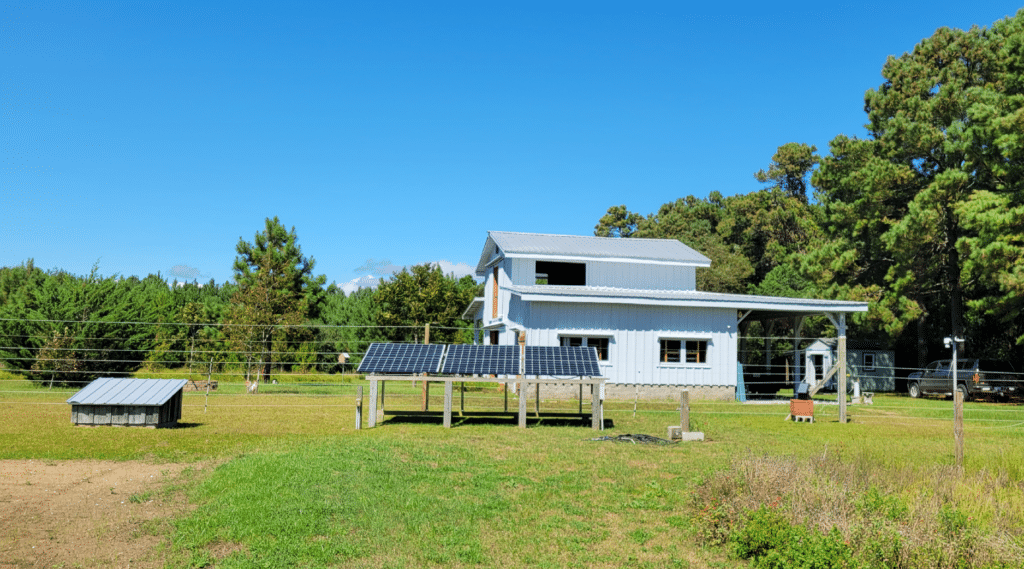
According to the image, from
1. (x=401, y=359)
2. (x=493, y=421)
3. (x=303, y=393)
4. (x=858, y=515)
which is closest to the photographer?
(x=858, y=515)

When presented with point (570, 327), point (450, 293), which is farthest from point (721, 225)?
point (570, 327)

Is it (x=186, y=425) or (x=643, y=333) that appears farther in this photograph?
(x=643, y=333)

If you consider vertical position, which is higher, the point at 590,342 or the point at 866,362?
the point at 590,342

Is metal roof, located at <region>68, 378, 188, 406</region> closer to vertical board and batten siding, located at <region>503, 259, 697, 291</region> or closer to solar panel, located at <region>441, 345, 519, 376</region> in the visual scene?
solar panel, located at <region>441, 345, 519, 376</region>

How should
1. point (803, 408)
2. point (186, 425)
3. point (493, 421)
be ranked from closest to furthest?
point (186, 425)
point (493, 421)
point (803, 408)

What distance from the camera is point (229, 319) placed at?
36938mm

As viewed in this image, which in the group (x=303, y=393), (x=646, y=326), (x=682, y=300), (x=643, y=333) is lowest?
(x=303, y=393)

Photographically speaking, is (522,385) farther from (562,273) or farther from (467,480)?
(562,273)

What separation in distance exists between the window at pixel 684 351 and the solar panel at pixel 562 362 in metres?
8.66

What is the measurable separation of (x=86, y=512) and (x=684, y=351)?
858 inches

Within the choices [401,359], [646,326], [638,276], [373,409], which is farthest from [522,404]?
[638,276]

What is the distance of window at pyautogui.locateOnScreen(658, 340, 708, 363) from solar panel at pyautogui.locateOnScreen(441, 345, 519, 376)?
986 centimetres

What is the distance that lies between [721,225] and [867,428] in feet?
133

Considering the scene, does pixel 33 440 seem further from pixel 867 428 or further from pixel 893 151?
pixel 893 151
